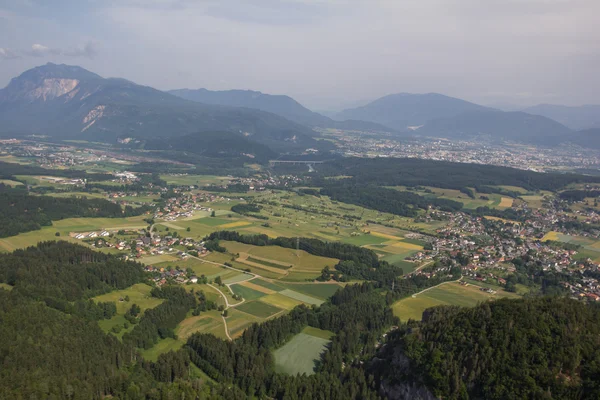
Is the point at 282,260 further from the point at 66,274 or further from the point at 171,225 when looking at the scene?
the point at 171,225

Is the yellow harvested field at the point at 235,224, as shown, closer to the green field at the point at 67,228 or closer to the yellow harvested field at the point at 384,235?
the green field at the point at 67,228

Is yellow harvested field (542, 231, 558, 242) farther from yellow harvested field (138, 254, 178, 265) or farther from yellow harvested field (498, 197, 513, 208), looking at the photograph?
yellow harvested field (138, 254, 178, 265)

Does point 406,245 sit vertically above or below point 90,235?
below

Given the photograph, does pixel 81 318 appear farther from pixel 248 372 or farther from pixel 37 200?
pixel 37 200

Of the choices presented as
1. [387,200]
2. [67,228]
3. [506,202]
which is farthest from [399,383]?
[506,202]

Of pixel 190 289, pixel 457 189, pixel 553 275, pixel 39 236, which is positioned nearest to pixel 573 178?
pixel 457 189

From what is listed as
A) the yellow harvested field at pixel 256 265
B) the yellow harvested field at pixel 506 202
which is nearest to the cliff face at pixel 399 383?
the yellow harvested field at pixel 256 265

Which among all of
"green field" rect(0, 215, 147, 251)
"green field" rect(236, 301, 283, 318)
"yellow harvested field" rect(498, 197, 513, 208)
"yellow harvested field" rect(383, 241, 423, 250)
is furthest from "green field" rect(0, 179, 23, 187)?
"yellow harvested field" rect(498, 197, 513, 208)
